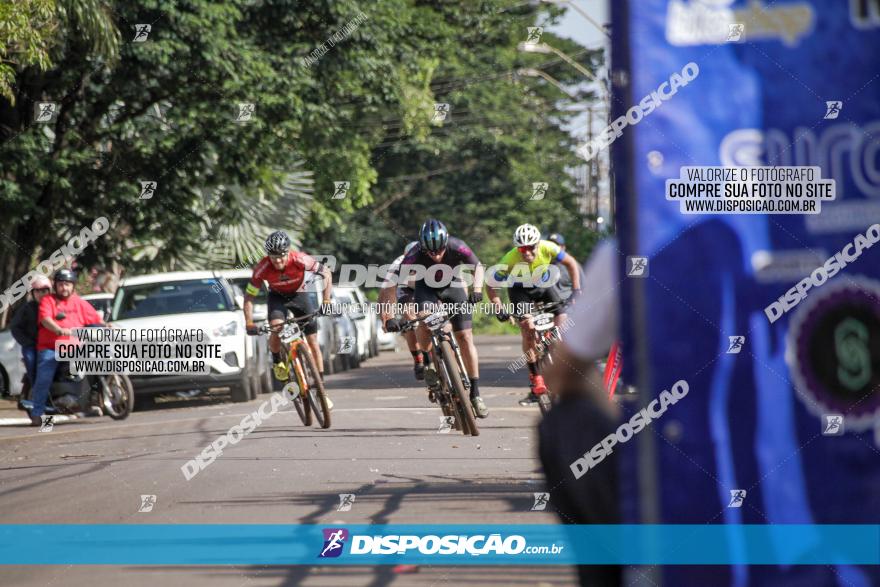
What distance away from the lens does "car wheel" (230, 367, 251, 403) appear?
19.0 meters

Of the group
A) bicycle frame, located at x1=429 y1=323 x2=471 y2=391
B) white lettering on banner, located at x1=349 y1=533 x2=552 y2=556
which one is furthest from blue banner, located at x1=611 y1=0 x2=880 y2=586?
bicycle frame, located at x1=429 y1=323 x2=471 y2=391

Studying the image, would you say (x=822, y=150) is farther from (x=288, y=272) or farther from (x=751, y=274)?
(x=288, y=272)

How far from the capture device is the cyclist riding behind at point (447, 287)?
11.9 m

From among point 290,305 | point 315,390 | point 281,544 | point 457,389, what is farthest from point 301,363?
point 281,544

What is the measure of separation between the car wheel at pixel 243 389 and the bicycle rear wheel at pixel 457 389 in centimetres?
748

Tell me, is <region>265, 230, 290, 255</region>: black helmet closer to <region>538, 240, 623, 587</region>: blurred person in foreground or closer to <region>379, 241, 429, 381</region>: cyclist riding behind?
<region>379, 241, 429, 381</region>: cyclist riding behind

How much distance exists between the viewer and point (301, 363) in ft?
44.8

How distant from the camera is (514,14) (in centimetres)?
4359

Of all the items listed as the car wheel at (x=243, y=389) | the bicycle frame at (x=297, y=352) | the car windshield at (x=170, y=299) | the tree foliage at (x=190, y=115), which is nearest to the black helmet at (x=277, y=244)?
the bicycle frame at (x=297, y=352)

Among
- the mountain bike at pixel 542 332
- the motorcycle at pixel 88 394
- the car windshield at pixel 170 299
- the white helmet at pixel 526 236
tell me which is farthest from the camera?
the car windshield at pixel 170 299

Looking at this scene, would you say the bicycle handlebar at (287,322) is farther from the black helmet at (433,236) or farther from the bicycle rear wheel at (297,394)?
the black helmet at (433,236)

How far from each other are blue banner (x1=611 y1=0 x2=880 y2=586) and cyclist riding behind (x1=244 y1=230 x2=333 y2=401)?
9.80 meters

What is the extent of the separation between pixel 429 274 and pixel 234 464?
7.73 feet

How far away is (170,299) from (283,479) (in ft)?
32.4
